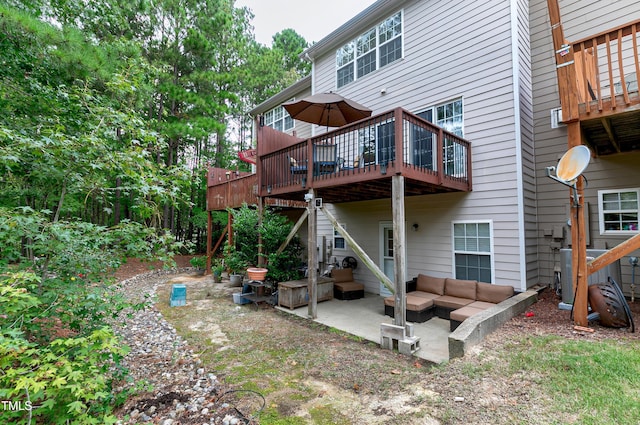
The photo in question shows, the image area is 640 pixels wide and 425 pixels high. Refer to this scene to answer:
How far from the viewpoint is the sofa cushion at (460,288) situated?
5.97 metres

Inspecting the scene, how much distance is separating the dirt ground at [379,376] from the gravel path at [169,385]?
25 centimetres

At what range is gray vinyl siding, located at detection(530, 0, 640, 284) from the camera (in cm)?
552

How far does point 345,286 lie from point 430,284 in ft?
7.05

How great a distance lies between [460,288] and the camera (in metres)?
6.13

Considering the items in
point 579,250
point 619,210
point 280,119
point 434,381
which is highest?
point 280,119

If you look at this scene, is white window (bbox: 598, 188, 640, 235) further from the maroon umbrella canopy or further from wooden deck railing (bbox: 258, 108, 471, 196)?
the maroon umbrella canopy

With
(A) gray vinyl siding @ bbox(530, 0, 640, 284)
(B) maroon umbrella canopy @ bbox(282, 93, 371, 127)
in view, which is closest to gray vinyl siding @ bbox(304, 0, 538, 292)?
(A) gray vinyl siding @ bbox(530, 0, 640, 284)

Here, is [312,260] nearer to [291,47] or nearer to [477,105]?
[477,105]

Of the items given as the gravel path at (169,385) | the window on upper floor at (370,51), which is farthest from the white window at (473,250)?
the gravel path at (169,385)

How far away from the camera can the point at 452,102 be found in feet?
22.7

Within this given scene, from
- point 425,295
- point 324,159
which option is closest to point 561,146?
point 425,295

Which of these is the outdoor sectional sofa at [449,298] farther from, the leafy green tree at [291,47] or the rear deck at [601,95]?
the leafy green tree at [291,47]

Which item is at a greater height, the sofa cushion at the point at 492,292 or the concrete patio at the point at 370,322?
the sofa cushion at the point at 492,292

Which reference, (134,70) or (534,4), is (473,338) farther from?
(534,4)
